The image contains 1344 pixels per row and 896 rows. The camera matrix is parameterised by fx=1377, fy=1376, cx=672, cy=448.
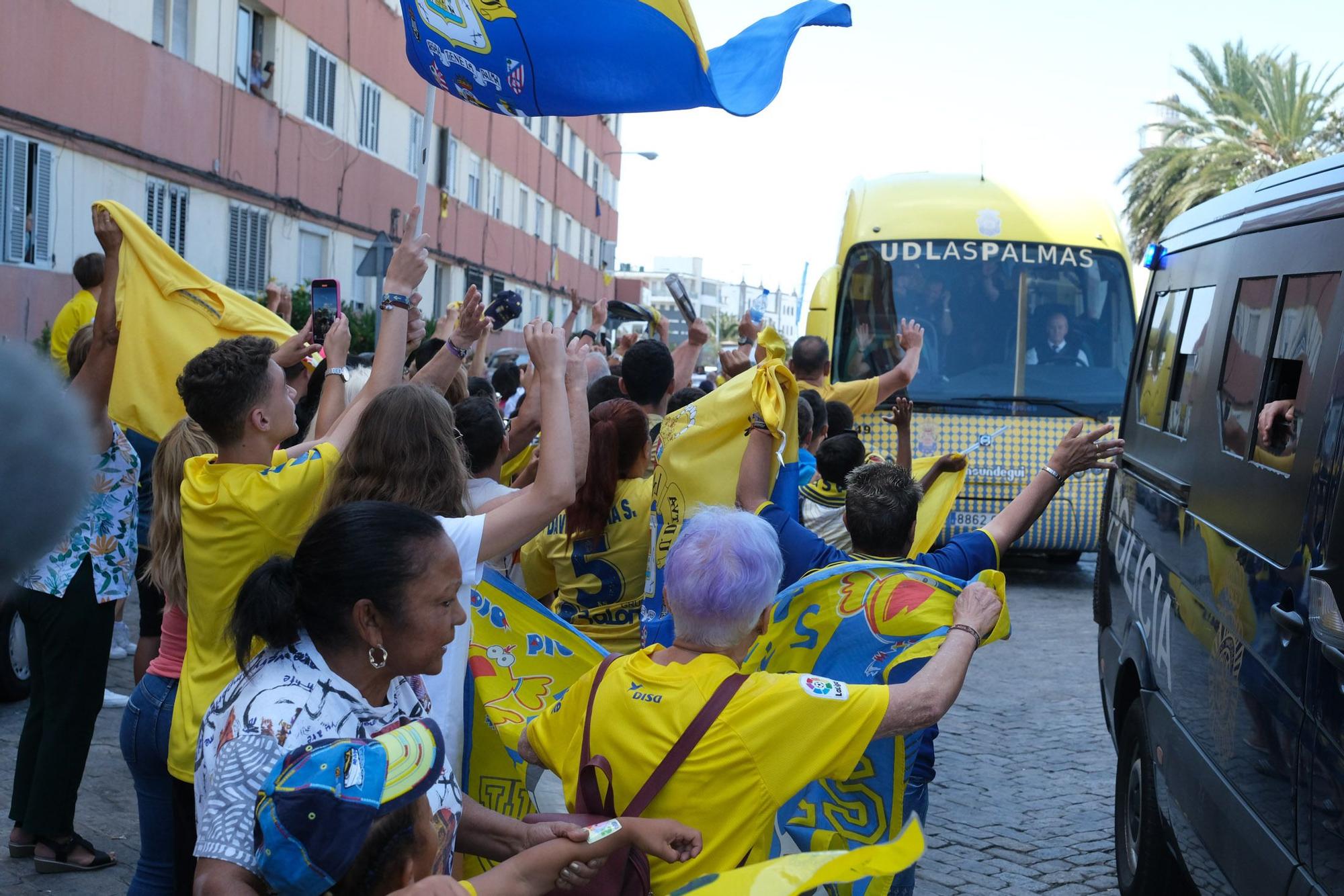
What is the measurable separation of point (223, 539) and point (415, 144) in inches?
1027

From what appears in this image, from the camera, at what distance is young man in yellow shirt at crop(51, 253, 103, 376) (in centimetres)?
699

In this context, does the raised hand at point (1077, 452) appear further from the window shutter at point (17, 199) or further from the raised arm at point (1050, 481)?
the window shutter at point (17, 199)

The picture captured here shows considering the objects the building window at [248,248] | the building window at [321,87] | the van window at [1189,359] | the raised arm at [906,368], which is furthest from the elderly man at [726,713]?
the building window at [321,87]

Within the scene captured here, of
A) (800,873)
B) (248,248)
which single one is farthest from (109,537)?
(248,248)

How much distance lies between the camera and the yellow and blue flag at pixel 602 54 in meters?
5.53

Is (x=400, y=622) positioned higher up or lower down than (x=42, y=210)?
lower down

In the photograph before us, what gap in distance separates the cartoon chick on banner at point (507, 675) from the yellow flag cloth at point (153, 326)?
1.35 m

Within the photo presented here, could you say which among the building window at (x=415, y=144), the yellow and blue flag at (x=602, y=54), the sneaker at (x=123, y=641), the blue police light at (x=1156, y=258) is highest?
the building window at (x=415, y=144)

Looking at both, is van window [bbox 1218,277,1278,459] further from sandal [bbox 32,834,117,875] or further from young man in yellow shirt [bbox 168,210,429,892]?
sandal [bbox 32,834,117,875]

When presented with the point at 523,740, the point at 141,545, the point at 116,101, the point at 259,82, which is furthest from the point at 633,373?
the point at 259,82

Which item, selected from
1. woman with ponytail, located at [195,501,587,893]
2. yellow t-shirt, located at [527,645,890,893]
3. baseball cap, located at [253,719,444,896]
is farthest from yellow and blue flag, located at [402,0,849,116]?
baseball cap, located at [253,719,444,896]

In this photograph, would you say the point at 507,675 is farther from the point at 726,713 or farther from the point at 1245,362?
the point at 1245,362

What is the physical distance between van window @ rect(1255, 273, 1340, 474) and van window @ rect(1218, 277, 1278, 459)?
0.31 feet

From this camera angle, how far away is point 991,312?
12305mm
